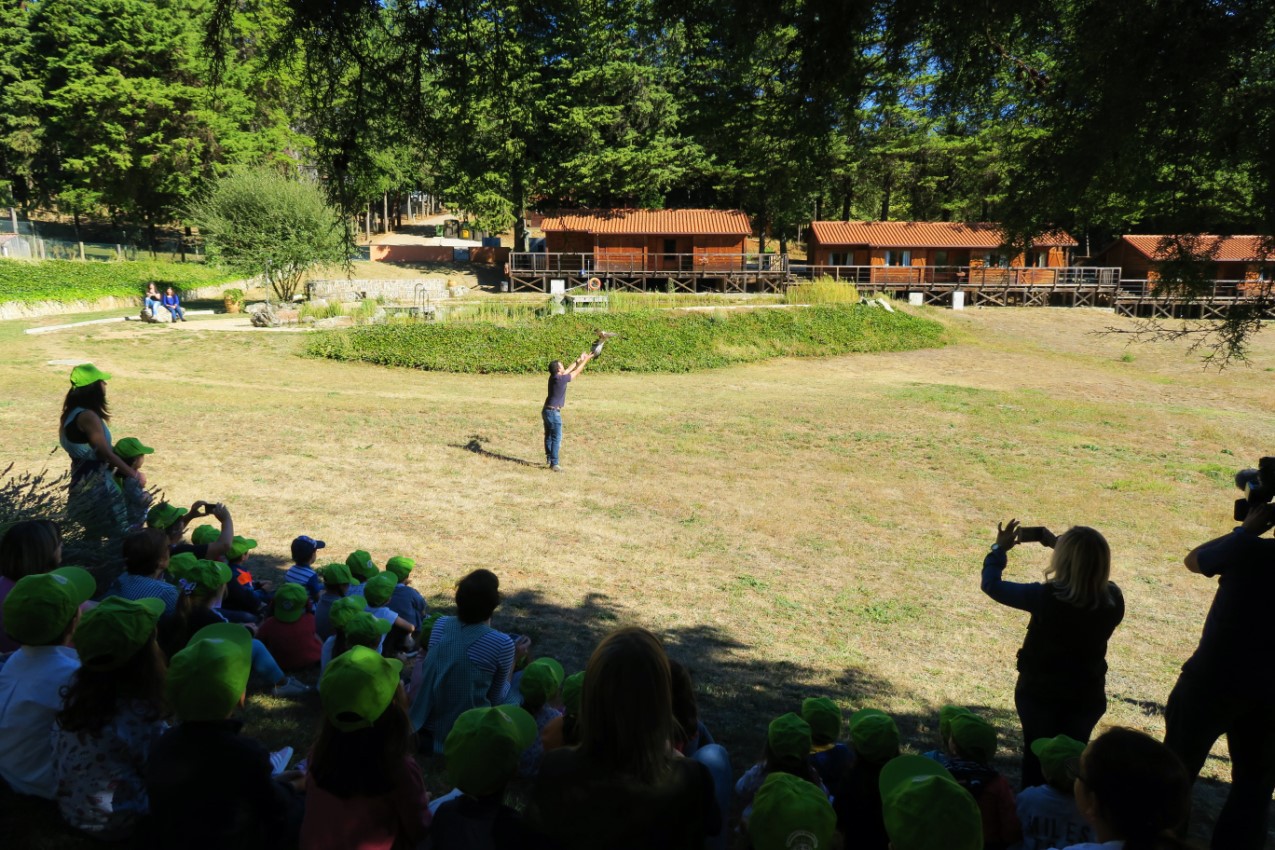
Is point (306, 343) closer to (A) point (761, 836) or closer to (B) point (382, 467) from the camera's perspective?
(B) point (382, 467)

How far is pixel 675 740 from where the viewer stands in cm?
288

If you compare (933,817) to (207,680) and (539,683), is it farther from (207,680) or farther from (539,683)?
(207,680)

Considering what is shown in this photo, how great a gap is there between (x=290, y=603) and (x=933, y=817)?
3.86 metres

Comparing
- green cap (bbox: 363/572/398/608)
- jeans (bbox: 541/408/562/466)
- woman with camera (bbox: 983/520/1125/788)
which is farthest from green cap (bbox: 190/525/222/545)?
jeans (bbox: 541/408/562/466)

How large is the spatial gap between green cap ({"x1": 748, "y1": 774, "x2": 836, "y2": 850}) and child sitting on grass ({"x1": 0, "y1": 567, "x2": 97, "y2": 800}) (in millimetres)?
2290

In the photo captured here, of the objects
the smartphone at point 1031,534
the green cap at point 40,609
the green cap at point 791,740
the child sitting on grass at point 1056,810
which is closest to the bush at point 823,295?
the smartphone at point 1031,534

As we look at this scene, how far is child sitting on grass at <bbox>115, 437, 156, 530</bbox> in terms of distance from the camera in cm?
583

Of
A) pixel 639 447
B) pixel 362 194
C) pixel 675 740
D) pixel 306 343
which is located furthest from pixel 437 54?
pixel 306 343

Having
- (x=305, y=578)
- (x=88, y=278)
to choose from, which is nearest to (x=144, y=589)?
(x=305, y=578)

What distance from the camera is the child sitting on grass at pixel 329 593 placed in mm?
4820

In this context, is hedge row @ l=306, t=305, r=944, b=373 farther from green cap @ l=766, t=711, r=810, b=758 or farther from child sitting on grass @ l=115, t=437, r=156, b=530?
green cap @ l=766, t=711, r=810, b=758

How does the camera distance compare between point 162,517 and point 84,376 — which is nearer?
point 162,517

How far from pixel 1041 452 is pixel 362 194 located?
1175cm

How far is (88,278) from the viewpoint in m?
31.1
